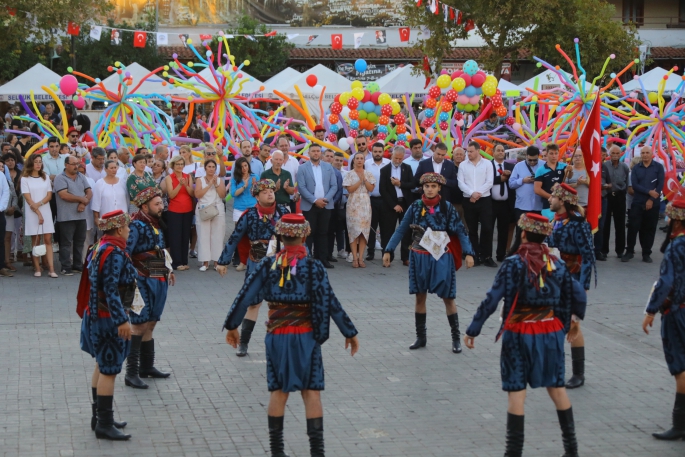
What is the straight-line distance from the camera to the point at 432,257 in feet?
30.3

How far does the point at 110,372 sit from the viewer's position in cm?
659

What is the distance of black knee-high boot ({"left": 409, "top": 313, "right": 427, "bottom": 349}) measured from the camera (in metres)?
9.42

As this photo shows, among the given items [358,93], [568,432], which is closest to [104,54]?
[358,93]

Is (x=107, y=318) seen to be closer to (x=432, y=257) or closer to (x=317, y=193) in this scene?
(x=432, y=257)

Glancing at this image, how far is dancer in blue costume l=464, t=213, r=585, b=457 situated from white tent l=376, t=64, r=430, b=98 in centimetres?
2112

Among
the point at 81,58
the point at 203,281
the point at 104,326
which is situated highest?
the point at 81,58

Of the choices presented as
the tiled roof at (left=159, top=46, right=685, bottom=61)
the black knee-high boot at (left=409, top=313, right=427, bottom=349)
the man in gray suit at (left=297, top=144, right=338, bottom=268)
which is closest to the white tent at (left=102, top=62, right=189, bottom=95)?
the man in gray suit at (left=297, top=144, right=338, bottom=268)

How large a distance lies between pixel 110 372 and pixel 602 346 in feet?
17.2

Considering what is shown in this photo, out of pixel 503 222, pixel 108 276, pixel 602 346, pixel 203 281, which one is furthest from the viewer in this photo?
pixel 503 222

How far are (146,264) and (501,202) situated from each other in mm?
8398

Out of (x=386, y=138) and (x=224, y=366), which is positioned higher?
(x=386, y=138)

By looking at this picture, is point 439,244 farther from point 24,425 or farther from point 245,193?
point 245,193

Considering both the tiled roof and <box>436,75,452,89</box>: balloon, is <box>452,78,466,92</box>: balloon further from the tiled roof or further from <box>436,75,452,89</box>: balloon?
the tiled roof

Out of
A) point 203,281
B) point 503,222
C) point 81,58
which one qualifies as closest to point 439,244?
point 203,281
